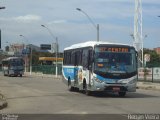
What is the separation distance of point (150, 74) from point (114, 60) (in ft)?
87.3

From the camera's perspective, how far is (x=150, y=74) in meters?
52.2

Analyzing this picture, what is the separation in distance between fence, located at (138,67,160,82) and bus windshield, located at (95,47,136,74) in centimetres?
2462

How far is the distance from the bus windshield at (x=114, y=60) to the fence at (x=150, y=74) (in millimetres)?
24617

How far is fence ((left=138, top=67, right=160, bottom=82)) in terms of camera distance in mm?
50656

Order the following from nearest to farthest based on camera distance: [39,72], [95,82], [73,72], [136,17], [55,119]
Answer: [55,119] < [95,82] < [73,72] < [136,17] < [39,72]

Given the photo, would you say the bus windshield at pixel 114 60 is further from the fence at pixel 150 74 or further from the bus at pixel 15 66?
the bus at pixel 15 66

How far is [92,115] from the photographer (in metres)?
16.4

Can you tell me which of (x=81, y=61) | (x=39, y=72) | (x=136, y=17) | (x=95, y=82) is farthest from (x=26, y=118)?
(x=39, y=72)

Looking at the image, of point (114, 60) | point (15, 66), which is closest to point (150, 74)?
point (114, 60)

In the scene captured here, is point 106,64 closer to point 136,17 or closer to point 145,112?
point 145,112

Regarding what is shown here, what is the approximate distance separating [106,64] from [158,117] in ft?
36.1

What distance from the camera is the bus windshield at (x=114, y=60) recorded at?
86.0ft

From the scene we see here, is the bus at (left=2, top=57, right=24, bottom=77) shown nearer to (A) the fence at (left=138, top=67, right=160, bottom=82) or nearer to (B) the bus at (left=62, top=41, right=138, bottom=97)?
(A) the fence at (left=138, top=67, right=160, bottom=82)

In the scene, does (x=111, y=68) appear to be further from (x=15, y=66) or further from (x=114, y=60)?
(x=15, y=66)
